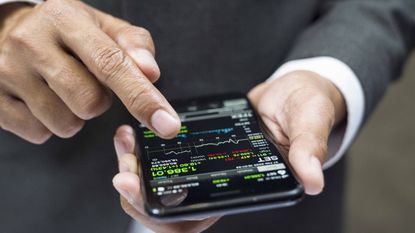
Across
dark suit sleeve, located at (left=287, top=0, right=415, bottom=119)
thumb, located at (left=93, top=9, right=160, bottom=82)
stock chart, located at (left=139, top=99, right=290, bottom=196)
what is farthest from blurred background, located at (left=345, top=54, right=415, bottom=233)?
thumb, located at (left=93, top=9, right=160, bottom=82)

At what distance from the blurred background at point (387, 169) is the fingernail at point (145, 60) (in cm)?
88

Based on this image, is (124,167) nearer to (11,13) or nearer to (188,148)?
(188,148)

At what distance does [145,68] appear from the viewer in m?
0.38

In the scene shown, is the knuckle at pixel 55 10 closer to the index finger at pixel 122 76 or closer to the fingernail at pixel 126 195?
the index finger at pixel 122 76

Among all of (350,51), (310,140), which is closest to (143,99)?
(310,140)

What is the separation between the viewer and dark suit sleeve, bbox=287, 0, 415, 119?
520 millimetres

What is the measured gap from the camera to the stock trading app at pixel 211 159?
1.20 feet

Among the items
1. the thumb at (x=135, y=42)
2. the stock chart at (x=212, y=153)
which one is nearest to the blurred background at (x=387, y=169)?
the stock chart at (x=212, y=153)

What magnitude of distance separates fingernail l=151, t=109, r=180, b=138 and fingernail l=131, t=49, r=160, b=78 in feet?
0.12

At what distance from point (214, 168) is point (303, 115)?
8 centimetres

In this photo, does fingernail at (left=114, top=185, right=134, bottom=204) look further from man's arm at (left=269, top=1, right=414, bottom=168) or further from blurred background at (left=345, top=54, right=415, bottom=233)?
blurred background at (left=345, top=54, right=415, bottom=233)

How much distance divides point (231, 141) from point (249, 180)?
2.6 inches

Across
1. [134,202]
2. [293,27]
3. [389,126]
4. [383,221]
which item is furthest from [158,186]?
[389,126]

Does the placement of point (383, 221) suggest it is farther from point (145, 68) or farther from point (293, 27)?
point (145, 68)
